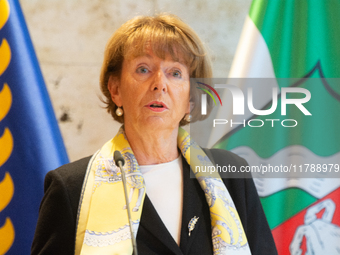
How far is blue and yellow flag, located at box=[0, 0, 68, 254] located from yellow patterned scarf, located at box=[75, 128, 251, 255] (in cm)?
46

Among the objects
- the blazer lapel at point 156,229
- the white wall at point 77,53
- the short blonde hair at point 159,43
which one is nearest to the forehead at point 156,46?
the short blonde hair at point 159,43

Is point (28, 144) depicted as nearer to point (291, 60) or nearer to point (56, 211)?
point (56, 211)

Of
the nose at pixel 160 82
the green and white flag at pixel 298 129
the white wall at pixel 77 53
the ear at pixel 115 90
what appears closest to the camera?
the nose at pixel 160 82

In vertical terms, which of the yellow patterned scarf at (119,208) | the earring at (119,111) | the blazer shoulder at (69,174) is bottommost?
the yellow patterned scarf at (119,208)

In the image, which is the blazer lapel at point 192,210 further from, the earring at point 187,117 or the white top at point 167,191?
the earring at point 187,117

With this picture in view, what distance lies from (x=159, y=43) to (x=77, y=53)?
3.15ft

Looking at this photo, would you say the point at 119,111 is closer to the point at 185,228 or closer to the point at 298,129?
the point at 185,228

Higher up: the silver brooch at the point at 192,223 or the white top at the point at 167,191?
the white top at the point at 167,191

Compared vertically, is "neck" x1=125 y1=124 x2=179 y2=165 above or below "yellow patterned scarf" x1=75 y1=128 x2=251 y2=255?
above

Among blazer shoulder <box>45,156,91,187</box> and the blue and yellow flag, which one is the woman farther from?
the blue and yellow flag

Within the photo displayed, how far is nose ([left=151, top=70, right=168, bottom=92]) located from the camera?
4.61 ft

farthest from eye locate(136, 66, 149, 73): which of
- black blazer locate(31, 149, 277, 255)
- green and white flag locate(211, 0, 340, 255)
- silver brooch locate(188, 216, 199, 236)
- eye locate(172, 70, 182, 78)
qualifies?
green and white flag locate(211, 0, 340, 255)

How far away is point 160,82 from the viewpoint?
1.41m

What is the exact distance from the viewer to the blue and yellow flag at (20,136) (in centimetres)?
171
